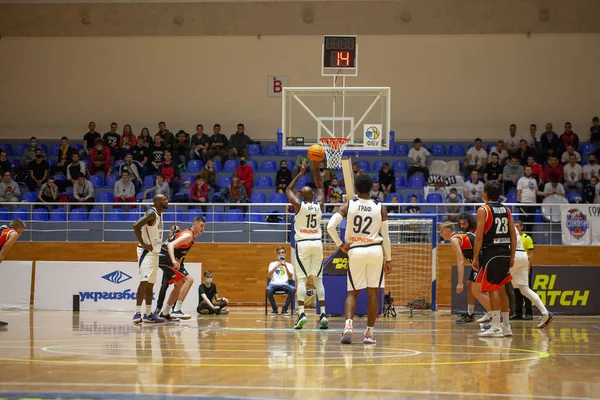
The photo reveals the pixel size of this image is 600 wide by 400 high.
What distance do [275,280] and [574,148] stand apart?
11.5 m

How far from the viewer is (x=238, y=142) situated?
2455cm

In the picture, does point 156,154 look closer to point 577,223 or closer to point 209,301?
point 209,301

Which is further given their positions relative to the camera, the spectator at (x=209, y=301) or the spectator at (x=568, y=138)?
the spectator at (x=568, y=138)

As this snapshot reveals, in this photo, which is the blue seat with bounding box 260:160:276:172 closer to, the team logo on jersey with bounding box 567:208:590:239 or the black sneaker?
the team logo on jersey with bounding box 567:208:590:239

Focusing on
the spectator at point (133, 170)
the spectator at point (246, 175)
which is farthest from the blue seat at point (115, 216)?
the spectator at point (246, 175)

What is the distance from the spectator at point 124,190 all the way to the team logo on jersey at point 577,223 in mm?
11448

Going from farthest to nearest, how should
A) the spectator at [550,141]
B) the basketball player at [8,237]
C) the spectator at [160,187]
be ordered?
the spectator at [550,141]
the spectator at [160,187]
the basketball player at [8,237]

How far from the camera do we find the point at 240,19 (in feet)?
86.8

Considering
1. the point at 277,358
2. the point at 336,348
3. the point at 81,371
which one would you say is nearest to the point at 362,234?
the point at 336,348

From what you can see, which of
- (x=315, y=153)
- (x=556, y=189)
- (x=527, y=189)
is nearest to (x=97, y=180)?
(x=527, y=189)

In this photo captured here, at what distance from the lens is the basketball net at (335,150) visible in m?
16.5

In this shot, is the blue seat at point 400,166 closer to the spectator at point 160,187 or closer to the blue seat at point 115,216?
the spectator at point 160,187

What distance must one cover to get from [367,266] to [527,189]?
12200mm

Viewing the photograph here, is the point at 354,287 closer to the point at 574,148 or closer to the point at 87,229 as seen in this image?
the point at 87,229
